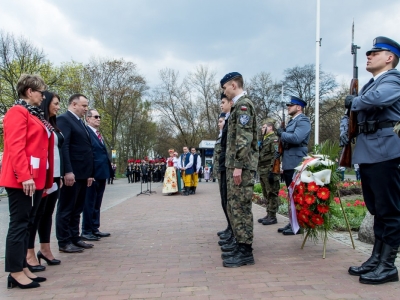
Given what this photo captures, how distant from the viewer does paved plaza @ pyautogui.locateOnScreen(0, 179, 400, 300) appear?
10.6ft

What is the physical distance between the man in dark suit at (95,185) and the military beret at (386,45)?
14.2ft

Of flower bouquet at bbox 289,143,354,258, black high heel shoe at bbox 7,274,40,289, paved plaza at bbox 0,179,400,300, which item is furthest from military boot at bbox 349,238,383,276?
black high heel shoe at bbox 7,274,40,289

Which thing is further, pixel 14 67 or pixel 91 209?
pixel 14 67

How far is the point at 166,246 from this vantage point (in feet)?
17.2

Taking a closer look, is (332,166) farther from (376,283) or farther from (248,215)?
(376,283)

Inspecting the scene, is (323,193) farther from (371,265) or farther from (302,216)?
(371,265)

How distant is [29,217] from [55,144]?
102cm

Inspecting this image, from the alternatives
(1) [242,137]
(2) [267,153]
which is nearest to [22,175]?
(1) [242,137]

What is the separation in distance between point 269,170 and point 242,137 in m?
2.88

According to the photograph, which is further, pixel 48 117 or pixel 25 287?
pixel 48 117

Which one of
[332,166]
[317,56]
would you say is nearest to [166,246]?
[332,166]

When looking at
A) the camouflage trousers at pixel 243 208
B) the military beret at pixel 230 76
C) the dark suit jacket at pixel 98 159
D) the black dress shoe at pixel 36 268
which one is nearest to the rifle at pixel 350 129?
the camouflage trousers at pixel 243 208

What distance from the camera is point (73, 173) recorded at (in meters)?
4.98

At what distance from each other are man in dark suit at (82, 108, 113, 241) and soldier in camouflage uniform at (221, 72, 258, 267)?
259cm
